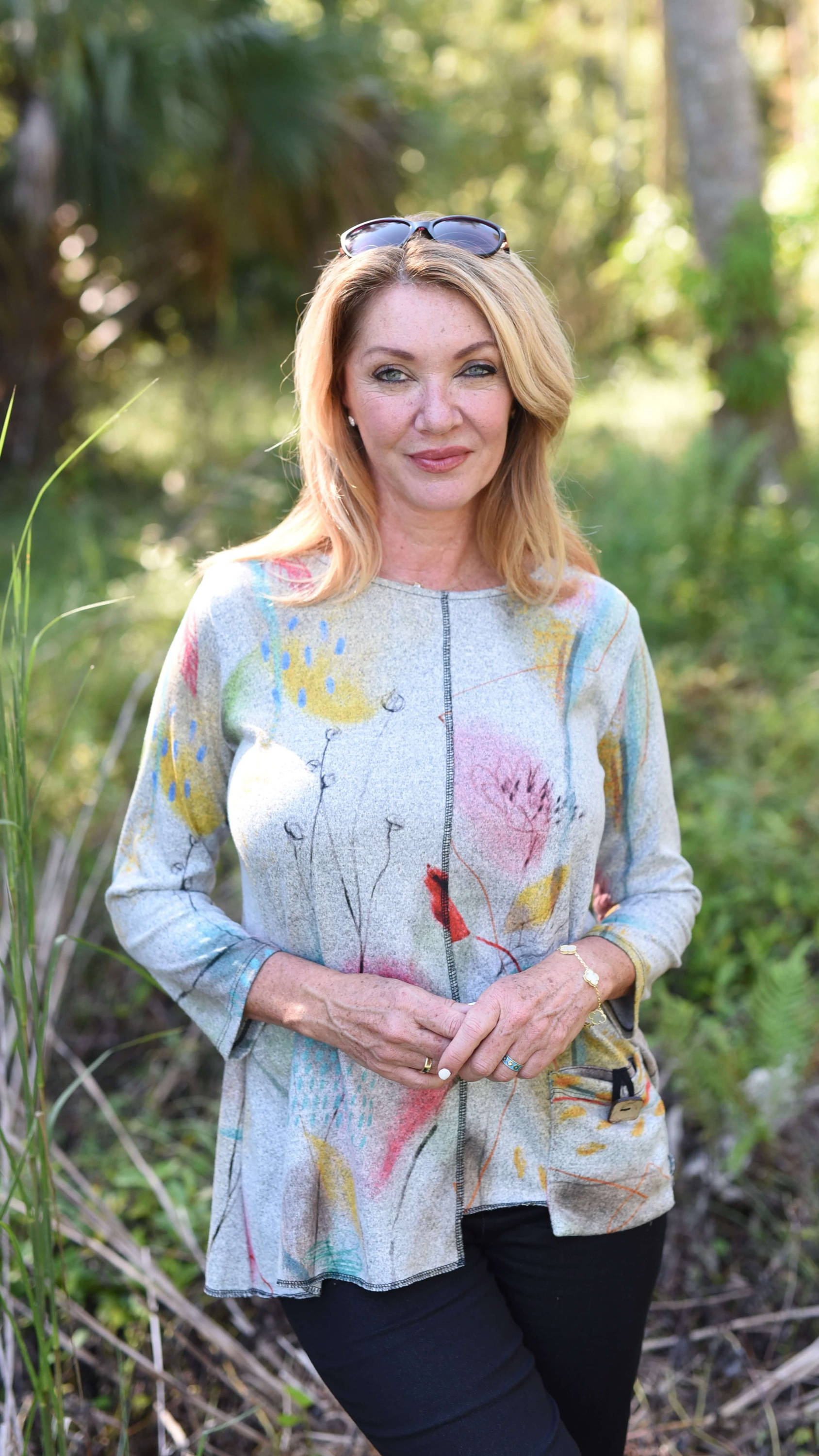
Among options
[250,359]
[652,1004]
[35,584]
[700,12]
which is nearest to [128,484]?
[250,359]

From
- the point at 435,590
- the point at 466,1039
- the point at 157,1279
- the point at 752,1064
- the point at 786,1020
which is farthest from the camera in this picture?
the point at 752,1064

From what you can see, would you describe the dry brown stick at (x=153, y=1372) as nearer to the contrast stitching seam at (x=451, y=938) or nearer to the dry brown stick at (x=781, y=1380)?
the contrast stitching seam at (x=451, y=938)

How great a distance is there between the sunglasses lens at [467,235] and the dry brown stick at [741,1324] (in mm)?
2032

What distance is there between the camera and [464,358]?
168 cm

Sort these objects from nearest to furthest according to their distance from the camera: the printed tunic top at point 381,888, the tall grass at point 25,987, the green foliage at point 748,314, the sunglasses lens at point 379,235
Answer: the tall grass at point 25,987, the printed tunic top at point 381,888, the sunglasses lens at point 379,235, the green foliage at point 748,314

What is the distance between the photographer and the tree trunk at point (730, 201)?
597cm

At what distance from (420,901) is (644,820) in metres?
0.43

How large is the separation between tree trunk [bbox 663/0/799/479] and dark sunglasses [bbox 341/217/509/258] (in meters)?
4.78

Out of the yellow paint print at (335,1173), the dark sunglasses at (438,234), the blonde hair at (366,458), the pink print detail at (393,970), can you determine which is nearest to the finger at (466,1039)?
the pink print detail at (393,970)

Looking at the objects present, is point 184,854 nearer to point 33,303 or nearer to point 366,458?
point 366,458

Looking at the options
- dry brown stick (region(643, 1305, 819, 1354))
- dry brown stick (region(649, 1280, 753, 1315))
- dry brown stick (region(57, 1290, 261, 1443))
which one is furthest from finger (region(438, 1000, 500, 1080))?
dry brown stick (region(649, 1280, 753, 1315))

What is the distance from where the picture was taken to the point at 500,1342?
1.55m

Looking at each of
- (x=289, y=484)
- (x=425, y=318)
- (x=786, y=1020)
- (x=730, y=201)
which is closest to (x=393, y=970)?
(x=425, y=318)

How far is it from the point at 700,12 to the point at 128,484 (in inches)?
207
